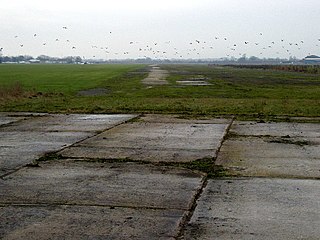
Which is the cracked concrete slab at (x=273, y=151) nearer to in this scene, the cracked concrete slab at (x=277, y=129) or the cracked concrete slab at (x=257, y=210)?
the cracked concrete slab at (x=277, y=129)

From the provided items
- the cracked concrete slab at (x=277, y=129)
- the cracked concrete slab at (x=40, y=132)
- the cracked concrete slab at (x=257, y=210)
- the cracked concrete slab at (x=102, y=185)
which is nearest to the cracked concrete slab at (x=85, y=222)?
the cracked concrete slab at (x=102, y=185)

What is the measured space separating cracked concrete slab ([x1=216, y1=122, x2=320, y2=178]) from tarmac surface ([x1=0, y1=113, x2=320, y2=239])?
0.08 feet

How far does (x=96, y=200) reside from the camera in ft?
24.4

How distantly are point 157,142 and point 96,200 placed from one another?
5.73 metres

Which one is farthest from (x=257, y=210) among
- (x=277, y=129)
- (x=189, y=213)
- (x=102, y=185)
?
(x=277, y=129)

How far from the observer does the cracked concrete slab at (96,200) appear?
6074mm

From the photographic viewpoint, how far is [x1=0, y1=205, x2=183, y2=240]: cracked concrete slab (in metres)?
5.90

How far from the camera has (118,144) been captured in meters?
12.8

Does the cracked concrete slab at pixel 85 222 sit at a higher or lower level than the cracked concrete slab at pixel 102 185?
higher

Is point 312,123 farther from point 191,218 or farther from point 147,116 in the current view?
point 191,218

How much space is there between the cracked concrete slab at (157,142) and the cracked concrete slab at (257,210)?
2649 mm

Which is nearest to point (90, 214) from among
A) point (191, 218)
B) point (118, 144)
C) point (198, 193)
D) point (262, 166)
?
point (191, 218)

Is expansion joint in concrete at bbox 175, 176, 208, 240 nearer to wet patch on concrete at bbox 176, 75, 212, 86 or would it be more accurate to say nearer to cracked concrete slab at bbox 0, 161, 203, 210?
cracked concrete slab at bbox 0, 161, 203, 210

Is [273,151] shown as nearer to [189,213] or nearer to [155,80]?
[189,213]
